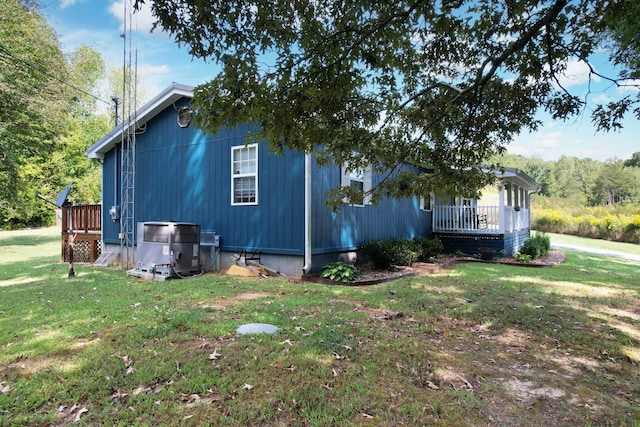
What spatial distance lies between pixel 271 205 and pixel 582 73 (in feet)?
20.0

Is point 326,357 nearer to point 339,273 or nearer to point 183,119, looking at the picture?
point 339,273

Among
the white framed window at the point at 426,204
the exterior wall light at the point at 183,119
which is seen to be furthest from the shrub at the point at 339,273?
the white framed window at the point at 426,204

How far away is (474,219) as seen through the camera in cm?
1312

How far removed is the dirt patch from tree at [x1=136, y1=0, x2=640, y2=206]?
8.61 feet

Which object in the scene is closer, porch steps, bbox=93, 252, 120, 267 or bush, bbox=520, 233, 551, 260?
porch steps, bbox=93, 252, 120, 267

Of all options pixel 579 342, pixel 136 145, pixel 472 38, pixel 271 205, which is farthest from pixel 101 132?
pixel 579 342

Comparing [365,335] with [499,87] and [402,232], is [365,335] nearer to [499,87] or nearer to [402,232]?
[499,87]

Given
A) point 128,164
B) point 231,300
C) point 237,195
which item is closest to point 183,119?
point 128,164

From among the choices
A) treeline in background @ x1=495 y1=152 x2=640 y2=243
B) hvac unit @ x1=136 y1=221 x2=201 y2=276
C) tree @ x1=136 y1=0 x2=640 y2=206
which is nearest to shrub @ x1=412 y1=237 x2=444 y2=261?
treeline in background @ x1=495 y1=152 x2=640 y2=243

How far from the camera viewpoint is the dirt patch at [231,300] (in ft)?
18.1

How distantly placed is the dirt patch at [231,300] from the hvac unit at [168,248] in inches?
109

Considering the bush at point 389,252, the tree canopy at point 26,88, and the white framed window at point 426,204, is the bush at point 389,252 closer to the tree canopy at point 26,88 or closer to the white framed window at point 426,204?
the white framed window at point 426,204

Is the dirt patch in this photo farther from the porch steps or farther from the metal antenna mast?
the porch steps

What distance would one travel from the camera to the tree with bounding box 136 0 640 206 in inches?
147
